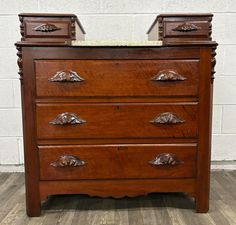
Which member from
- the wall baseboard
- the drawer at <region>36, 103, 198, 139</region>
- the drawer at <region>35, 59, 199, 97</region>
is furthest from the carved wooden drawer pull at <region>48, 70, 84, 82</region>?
the wall baseboard

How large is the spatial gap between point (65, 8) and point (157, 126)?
1.19m

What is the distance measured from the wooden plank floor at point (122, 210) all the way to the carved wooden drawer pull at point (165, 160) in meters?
0.28

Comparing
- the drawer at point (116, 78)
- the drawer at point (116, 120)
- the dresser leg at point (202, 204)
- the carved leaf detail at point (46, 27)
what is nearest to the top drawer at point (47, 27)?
the carved leaf detail at point (46, 27)

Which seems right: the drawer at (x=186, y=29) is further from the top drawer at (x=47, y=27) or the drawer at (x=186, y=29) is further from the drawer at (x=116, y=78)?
the top drawer at (x=47, y=27)

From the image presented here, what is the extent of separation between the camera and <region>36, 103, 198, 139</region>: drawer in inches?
54.2

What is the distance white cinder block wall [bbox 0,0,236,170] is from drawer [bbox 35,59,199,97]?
77 centimetres

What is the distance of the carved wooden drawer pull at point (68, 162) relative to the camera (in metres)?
1.39

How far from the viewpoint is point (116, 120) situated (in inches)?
54.7

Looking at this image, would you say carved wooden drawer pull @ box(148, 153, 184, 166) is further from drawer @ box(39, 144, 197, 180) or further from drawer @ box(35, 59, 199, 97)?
drawer @ box(35, 59, 199, 97)

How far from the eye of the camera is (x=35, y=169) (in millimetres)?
1399

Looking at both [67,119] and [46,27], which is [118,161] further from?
[46,27]

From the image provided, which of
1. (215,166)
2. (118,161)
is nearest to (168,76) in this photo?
(118,161)

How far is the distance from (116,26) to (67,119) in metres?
0.98

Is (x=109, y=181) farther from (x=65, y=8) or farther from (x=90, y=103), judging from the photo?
(x=65, y=8)
